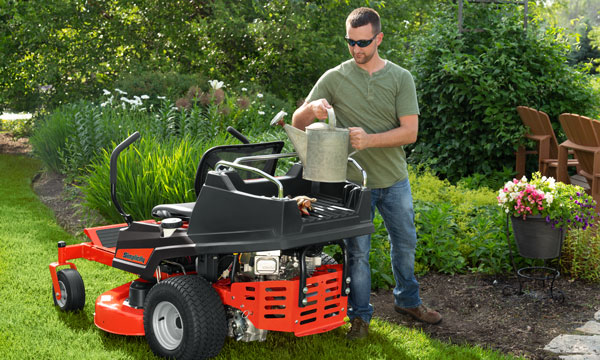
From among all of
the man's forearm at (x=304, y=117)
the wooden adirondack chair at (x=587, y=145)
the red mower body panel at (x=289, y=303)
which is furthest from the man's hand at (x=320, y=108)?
the wooden adirondack chair at (x=587, y=145)

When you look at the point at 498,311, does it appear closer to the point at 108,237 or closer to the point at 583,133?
the point at 583,133

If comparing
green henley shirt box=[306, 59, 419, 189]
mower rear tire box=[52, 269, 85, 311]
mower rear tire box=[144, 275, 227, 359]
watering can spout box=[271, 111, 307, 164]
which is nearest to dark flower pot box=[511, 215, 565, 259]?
green henley shirt box=[306, 59, 419, 189]

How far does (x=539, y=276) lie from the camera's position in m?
5.10

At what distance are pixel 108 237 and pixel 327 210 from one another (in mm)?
1698

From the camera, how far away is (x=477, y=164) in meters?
8.12

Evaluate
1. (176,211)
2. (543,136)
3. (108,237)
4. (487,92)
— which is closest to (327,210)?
(176,211)

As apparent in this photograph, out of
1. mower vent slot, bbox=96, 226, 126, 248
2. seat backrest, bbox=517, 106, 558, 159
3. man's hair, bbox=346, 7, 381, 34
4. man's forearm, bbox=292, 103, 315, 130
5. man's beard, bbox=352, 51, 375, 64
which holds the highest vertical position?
man's hair, bbox=346, 7, 381, 34

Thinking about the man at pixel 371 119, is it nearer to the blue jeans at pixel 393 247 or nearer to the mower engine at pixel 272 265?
the blue jeans at pixel 393 247

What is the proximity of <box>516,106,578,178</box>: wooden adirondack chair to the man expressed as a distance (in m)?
3.88

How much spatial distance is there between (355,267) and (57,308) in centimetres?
198

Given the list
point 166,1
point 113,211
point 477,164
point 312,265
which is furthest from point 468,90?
point 166,1

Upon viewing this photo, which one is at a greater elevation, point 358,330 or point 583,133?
point 583,133

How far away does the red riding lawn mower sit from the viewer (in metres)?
3.15

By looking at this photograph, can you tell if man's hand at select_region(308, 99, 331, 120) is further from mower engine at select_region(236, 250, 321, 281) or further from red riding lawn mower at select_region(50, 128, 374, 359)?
mower engine at select_region(236, 250, 321, 281)
